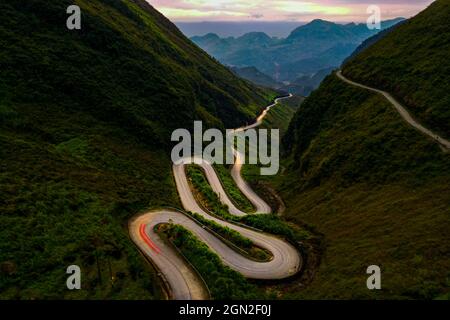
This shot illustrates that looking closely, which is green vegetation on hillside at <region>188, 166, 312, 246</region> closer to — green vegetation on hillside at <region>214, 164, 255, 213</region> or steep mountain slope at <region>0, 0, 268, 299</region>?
green vegetation on hillside at <region>214, 164, 255, 213</region>

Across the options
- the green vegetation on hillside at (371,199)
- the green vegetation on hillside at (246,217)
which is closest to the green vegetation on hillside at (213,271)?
the green vegetation on hillside at (371,199)

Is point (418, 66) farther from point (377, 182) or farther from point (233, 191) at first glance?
point (233, 191)

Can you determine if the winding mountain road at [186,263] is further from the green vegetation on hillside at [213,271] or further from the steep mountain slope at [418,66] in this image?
the steep mountain slope at [418,66]

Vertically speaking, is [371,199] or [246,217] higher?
[371,199]

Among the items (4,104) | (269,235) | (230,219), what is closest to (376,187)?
(269,235)

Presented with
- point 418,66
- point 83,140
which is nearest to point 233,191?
point 83,140

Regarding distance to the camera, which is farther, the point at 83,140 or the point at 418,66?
the point at 418,66

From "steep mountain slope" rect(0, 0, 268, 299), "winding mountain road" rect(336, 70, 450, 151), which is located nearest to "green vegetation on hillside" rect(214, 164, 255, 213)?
"steep mountain slope" rect(0, 0, 268, 299)
